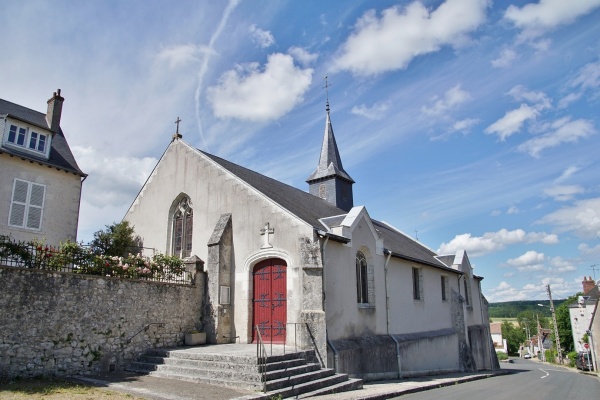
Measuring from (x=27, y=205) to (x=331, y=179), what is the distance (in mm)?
13387

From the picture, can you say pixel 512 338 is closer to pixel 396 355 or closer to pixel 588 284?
pixel 588 284

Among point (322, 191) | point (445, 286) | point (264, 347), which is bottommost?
point (264, 347)

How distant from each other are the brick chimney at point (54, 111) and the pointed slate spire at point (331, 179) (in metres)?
12.0

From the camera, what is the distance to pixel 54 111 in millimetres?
17781

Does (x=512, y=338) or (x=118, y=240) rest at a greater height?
(x=118, y=240)

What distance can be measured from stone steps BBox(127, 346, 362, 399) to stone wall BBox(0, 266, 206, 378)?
761 millimetres

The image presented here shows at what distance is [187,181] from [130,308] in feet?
18.9

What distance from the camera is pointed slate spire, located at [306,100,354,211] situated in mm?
22203

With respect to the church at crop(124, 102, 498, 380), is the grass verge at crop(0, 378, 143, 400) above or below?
below

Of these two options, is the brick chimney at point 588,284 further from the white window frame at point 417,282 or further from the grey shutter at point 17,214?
the grey shutter at point 17,214

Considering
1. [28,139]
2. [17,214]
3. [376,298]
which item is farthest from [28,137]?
[376,298]

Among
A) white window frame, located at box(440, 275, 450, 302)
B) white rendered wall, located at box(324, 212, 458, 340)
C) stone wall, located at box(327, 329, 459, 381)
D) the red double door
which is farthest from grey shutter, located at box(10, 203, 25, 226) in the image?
white window frame, located at box(440, 275, 450, 302)

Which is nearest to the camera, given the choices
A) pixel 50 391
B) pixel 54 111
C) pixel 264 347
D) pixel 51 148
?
pixel 50 391

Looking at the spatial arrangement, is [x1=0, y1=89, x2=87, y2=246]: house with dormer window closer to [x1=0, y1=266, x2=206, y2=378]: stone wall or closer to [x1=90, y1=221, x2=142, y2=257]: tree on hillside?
[x1=90, y1=221, x2=142, y2=257]: tree on hillside
